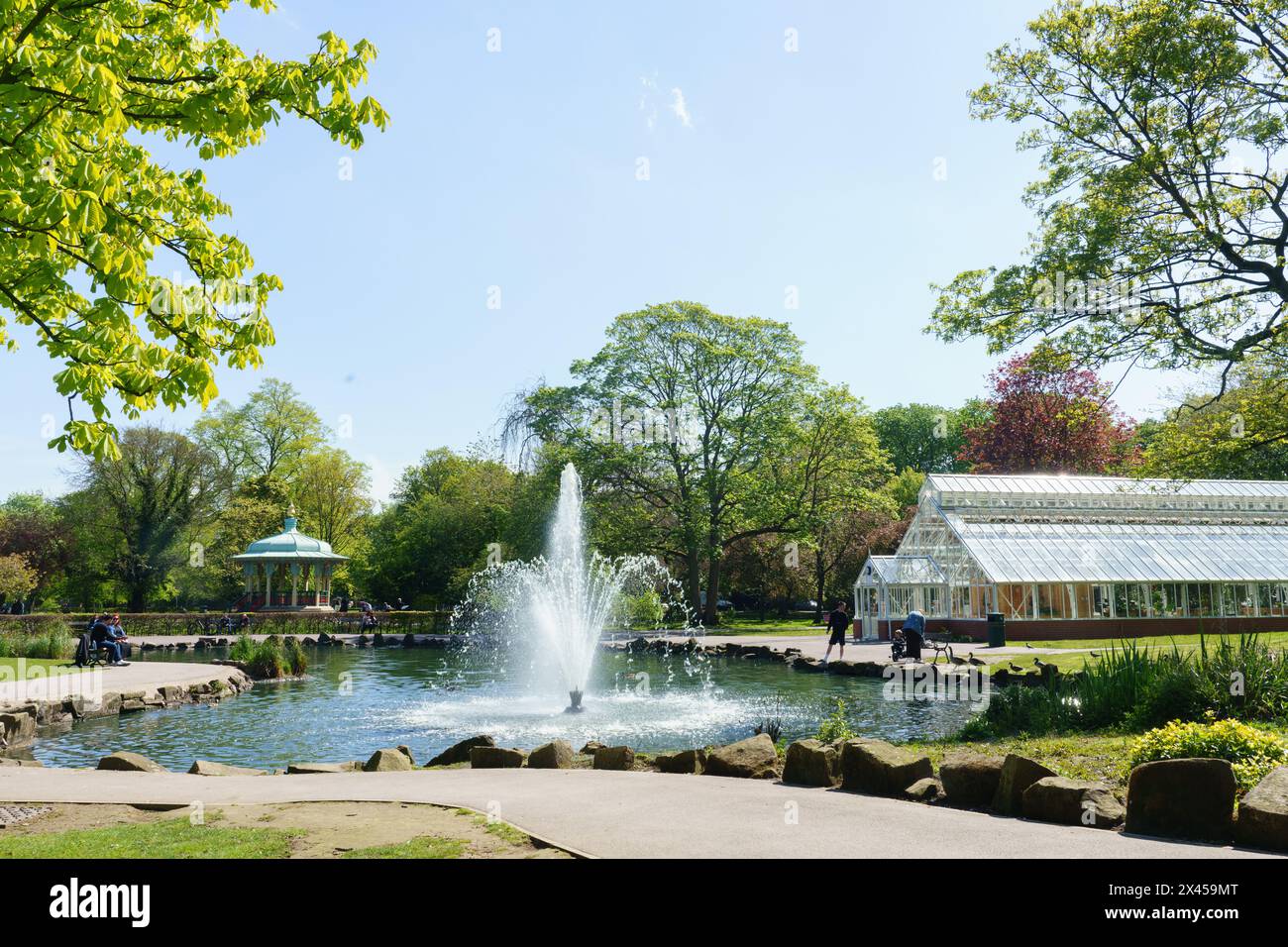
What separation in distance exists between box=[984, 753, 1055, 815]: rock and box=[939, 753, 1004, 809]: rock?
167mm

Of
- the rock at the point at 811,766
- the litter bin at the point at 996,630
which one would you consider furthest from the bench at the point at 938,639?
the rock at the point at 811,766

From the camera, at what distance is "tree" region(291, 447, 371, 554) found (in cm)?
6981

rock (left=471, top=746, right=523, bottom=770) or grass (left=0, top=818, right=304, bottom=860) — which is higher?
grass (left=0, top=818, right=304, bottom=860)

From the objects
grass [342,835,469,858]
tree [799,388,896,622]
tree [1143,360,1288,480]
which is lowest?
grass [342,835,469,858]

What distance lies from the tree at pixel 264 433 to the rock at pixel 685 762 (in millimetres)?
65325

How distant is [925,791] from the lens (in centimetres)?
877

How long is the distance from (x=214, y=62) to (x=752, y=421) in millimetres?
37334

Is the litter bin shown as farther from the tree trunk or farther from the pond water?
the tree trunk

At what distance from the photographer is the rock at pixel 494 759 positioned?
11328 millimetres

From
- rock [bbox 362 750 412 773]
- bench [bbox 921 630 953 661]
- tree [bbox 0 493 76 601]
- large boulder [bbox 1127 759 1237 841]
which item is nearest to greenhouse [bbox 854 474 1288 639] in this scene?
bench [bbox 921 630 953 661]

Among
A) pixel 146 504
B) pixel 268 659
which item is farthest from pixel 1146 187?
pixel 146 504

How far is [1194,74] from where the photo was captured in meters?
17.4
